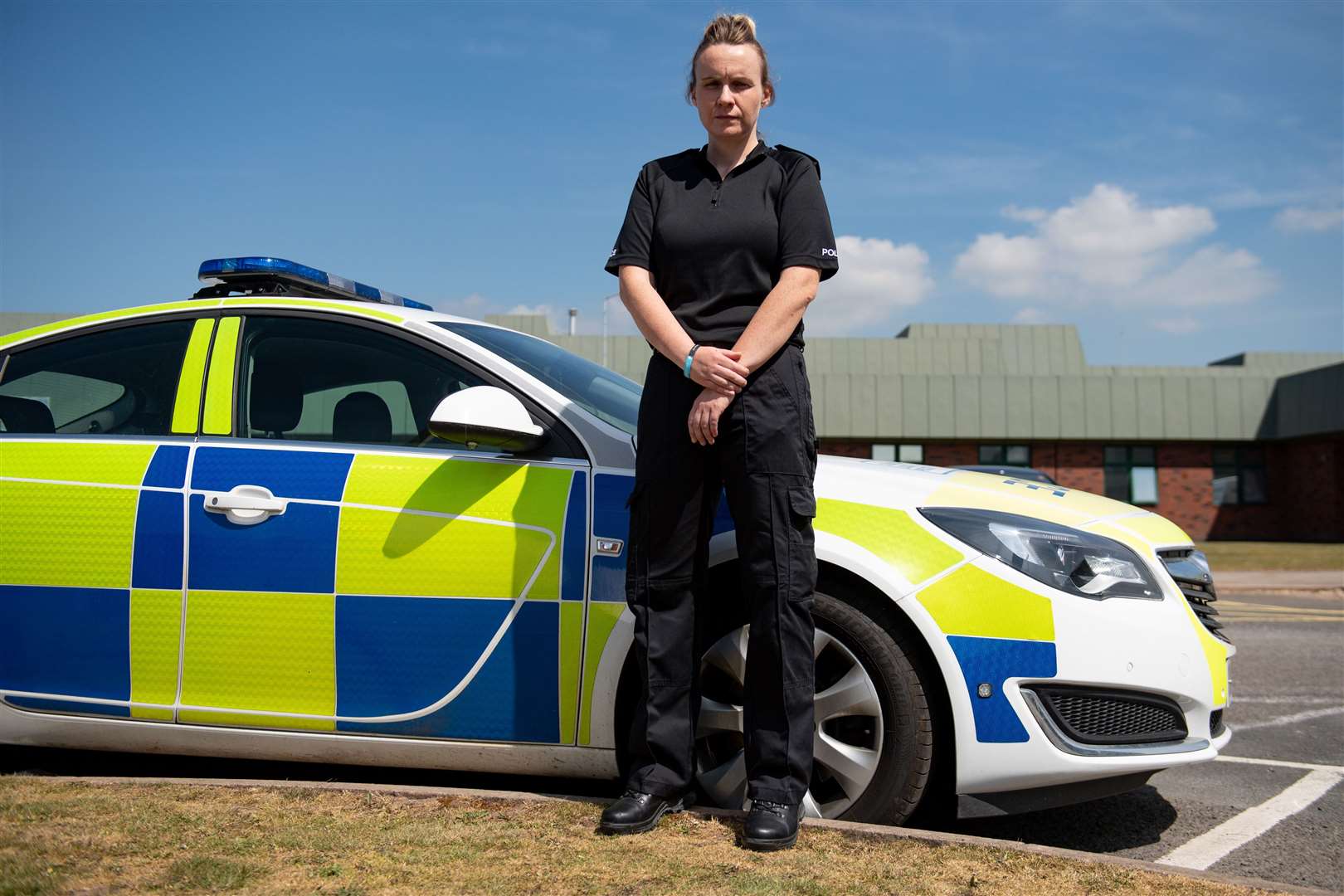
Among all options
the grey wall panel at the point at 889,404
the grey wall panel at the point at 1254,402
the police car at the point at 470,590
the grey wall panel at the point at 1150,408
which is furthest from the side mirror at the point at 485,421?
the grey wall panel at the point at 1254,402

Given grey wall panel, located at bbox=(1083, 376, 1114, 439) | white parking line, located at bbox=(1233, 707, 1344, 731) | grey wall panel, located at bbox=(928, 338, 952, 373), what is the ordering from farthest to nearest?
grey wall panel, located at bbox=(928, 338, 952, 373) → grey wall panel, located at bbox=(1083, 376, 1114, 439) → white parking line, located at bbox=(1233, 707, 1344, 731)

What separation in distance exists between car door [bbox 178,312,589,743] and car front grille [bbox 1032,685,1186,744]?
1.24 meters

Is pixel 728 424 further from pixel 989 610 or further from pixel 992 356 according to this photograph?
pixel 992 356

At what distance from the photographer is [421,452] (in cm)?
316

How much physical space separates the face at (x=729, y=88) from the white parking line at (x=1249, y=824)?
2.12m

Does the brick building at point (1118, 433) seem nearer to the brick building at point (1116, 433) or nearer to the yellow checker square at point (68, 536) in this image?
the brick building at point (1116, 433)

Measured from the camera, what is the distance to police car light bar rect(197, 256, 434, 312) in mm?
3629

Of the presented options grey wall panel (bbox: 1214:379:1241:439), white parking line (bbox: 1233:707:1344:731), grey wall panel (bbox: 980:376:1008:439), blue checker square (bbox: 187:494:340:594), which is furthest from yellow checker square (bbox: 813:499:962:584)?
grey wall panel (bbox: 1214:379:1241:439)

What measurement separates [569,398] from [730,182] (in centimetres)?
81

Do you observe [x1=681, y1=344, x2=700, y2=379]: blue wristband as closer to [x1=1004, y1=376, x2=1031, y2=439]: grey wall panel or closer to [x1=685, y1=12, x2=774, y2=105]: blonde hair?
[x1=685, y1=12, x2=774, y2=105]: blonde hair

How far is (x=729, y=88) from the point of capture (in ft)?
9.30

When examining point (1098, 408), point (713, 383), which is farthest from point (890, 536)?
point (1098, 408)

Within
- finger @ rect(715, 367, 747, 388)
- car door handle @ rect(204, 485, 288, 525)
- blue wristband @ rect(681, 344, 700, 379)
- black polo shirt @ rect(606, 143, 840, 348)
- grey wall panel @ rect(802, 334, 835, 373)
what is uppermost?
grey wall panel @ rect(802, 334, 835, 373)

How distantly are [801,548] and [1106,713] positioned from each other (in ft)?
2.88
